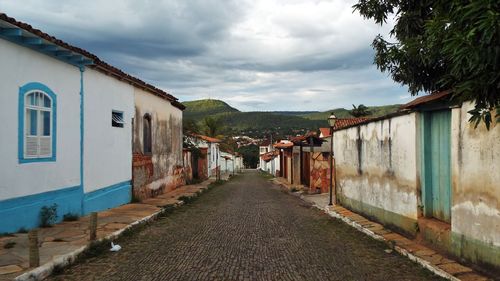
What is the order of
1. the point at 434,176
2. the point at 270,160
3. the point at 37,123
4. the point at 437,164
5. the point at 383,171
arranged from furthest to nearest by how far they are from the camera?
the point at 270,160 < the point at 383,171 < the point at 37,123 < the point at 434,176 < the point at 437,164

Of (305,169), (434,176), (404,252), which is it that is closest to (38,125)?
(404,252)

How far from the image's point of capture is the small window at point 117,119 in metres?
14.9

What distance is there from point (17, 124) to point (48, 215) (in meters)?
2.28

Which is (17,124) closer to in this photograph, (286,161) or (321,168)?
(321,168)

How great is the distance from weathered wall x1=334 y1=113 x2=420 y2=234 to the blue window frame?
25.6ft

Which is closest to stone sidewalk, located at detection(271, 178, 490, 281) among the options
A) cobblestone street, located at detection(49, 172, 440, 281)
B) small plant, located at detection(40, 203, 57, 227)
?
cobblestone street, located at detection(49, 172, 440, 281)

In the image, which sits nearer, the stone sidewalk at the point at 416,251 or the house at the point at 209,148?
the stone sidewalk at the point at 416,251

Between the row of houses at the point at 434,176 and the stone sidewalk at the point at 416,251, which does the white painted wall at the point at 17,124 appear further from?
the row of houses at the point at 434,176

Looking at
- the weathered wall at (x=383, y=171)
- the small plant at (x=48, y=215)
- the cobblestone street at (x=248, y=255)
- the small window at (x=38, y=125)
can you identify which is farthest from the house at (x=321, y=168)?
the small window at (x=38, y=125)

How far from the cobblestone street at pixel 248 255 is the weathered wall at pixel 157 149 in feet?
18.4

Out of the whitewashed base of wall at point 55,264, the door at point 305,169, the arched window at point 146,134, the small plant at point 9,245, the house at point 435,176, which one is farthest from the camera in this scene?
the door at point 305,169

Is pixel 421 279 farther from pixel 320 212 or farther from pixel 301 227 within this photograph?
pixel 320 212

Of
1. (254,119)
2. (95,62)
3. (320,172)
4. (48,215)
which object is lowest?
(48,215)

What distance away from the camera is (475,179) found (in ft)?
21.7
